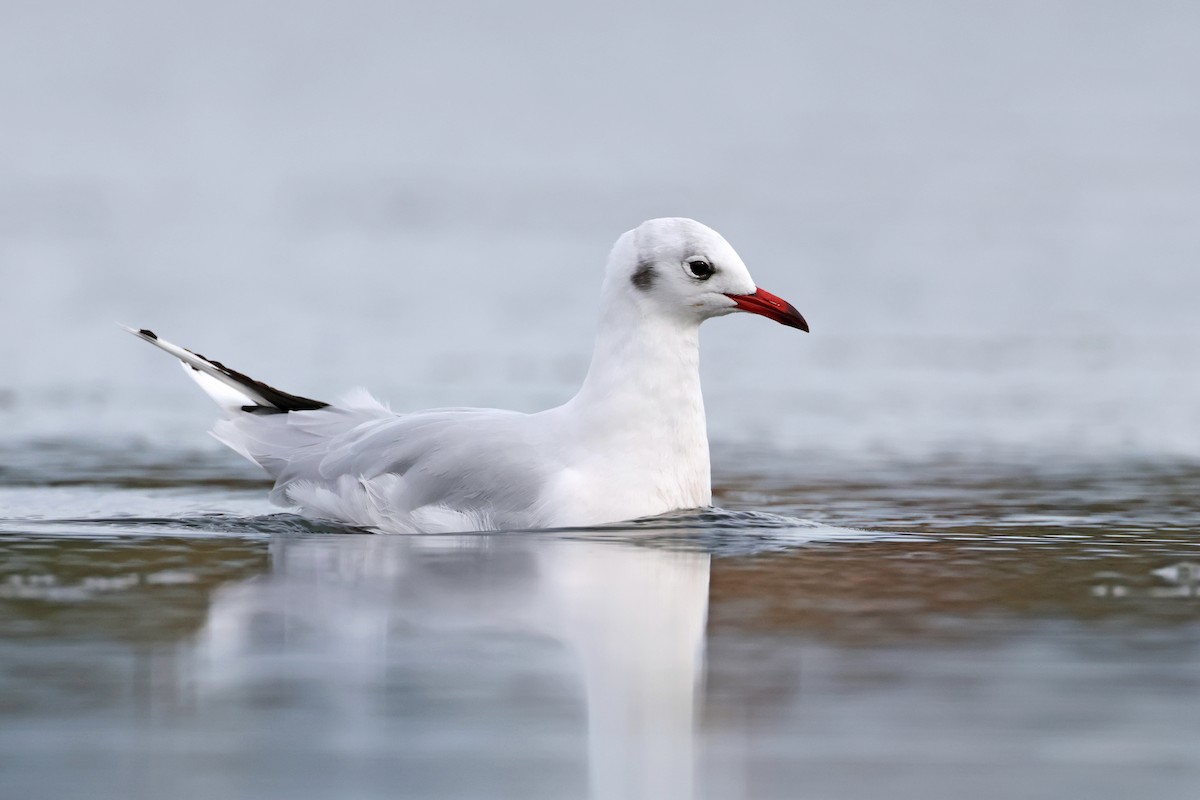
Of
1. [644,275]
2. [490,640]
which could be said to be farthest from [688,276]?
[490,640]

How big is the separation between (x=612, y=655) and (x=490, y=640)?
0.35 m

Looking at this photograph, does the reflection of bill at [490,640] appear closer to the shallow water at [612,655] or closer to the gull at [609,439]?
the shallow water at [612,655]

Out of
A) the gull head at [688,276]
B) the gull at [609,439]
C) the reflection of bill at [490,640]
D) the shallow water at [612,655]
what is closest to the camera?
the shallow water at [612,655]

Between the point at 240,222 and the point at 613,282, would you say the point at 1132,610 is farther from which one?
the point at 240,222

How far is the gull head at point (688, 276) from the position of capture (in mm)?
7367

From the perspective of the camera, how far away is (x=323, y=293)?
1573cm

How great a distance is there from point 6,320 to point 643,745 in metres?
11.1

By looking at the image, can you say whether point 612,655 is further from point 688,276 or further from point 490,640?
point 688,276

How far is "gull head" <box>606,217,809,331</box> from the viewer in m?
7.37

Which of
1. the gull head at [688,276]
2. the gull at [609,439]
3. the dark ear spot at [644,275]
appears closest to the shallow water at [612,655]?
the gull at [609,439]

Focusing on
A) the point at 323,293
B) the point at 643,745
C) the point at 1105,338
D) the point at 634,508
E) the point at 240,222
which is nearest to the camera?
the point at 643,745

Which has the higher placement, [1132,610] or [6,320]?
[6,320]

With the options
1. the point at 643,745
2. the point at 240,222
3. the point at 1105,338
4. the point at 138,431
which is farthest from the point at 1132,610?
the point at 240,222

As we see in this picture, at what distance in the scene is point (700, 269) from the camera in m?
7.40
